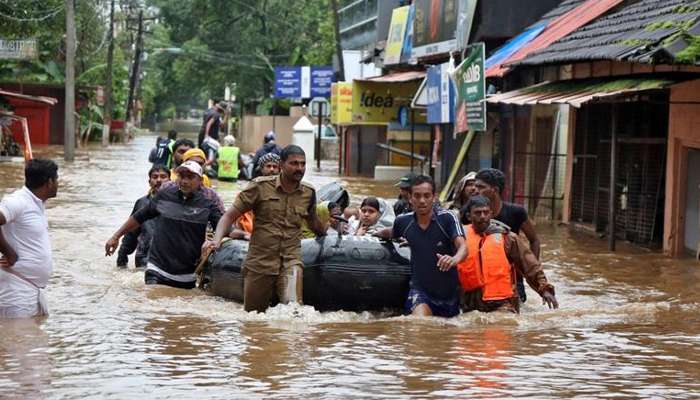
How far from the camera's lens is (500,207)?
422 inches

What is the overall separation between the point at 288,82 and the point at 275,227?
152ft

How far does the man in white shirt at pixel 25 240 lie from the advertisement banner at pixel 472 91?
13.7 m

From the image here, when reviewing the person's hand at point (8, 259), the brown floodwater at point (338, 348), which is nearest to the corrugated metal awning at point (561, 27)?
the brown floodwater at point (338, 348)

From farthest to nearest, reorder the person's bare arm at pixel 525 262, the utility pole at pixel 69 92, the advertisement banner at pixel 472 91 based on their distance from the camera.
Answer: the utility pole at pixel 69 92 < the advertisement banner at pixel 472 91 < the person's bare arm at pixel 525 262

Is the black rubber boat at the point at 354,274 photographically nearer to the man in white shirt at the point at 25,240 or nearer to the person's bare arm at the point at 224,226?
the person's bare arm at the point at 224,226

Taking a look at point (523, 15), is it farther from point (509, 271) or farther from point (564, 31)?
point (509, 271)

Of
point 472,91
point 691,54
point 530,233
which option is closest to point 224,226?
point 530,233

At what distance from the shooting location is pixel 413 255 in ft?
33.2

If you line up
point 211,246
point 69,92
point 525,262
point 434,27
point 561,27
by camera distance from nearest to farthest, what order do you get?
point 211,246
point 525,262
point 561,27
point 434,27
point 69,92

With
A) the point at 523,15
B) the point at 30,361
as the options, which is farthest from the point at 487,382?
the point at 523,15

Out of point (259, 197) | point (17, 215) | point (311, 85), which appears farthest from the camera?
point (311, 85)

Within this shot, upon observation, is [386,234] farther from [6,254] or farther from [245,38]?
[245,38]

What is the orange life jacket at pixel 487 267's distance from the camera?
33.3 feet

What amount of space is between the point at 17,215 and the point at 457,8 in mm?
19408
